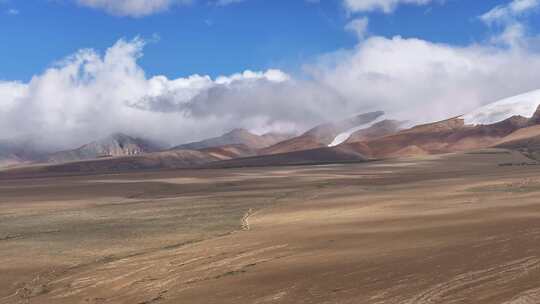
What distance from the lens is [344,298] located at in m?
14.6

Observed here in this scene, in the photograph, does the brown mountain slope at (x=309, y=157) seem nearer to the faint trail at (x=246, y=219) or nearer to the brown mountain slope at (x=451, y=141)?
the brown mountain slope at (x=451, y=141)

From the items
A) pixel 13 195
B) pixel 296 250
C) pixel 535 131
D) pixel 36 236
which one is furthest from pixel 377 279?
pixel 535 131

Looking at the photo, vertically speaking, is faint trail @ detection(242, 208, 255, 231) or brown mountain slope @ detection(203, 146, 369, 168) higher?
brown mountain slope @ detection(203, 146, 369, 168)

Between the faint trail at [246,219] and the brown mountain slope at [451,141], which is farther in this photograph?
the brown mountain slope at [451,141]

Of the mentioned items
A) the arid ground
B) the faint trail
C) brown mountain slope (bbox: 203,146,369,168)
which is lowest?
the arid ground

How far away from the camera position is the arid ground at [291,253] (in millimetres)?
15211

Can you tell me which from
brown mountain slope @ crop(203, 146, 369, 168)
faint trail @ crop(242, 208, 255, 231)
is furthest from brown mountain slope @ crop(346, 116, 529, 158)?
faint trail @ crop(242, 208, 255, 231)

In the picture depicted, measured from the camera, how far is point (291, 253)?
22000mm

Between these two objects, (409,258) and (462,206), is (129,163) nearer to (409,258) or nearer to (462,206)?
(462,206)

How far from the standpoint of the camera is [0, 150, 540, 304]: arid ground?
15211 millimetres

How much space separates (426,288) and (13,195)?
62561 mm

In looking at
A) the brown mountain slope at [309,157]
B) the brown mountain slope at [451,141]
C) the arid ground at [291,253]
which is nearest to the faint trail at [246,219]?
the arid ground at [291,253]

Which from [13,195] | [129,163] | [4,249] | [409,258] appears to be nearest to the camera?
[409,258]

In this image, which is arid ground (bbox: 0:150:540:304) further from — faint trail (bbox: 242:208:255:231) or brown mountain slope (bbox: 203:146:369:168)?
brown mountain slope (bbox: 203:146:369:168)
